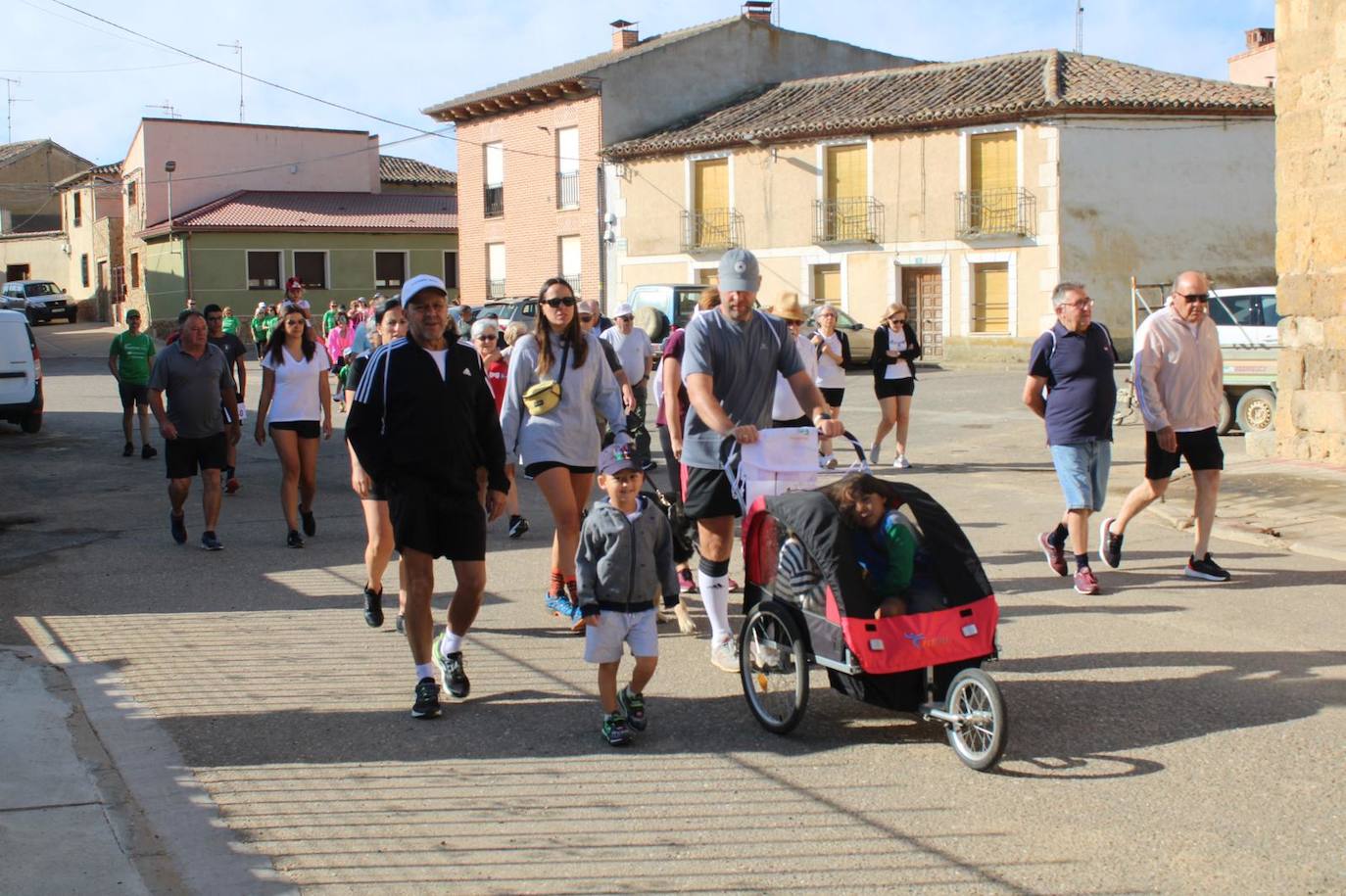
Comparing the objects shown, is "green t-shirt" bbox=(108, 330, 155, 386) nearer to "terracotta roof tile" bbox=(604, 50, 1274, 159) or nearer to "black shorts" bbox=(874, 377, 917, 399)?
"black shorts" bbox=(874, 377, 917, 399)

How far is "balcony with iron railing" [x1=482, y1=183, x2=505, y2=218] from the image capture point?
148 feet

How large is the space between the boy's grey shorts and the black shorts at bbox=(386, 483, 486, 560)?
28.2 inches

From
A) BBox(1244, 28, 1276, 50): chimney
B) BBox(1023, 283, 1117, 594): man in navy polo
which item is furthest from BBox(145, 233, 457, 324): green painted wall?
BBox(1023, 283, 1117, 594): man in navy polo

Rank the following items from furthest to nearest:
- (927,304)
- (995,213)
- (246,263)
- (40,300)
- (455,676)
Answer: (40,300), (246,263), (927,304), (995,213), (455,676)

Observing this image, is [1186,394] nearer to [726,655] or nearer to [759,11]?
[726,655]

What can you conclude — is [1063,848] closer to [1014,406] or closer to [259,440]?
[259,440]

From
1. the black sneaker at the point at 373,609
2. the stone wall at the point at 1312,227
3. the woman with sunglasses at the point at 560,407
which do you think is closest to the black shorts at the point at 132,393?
the black sneaker at the point at 373,609

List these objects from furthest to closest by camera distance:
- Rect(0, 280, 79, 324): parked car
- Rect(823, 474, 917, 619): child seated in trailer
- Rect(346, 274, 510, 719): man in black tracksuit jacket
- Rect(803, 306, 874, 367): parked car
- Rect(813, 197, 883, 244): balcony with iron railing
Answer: Rect(0, 280, 79, 324): parked car
Rect(813, 197, 883, 244): balcony with iron railing
Rect(803, 306, 874, 367): parked car
Rect(346, 274, 510, 719): man in black tracksuit jacket
Rect(823, 474, 917, 619): child seated in trailer

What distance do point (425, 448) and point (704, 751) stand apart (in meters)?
1.67

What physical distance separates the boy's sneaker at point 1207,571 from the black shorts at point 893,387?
5939 mm

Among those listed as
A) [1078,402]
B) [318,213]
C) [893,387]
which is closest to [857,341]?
[893,387]

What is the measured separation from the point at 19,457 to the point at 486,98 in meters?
29.7

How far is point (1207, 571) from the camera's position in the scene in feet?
27.7

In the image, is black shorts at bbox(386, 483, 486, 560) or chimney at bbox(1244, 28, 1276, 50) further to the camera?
chimney at bbox(1244, 28, 1276, 50)
